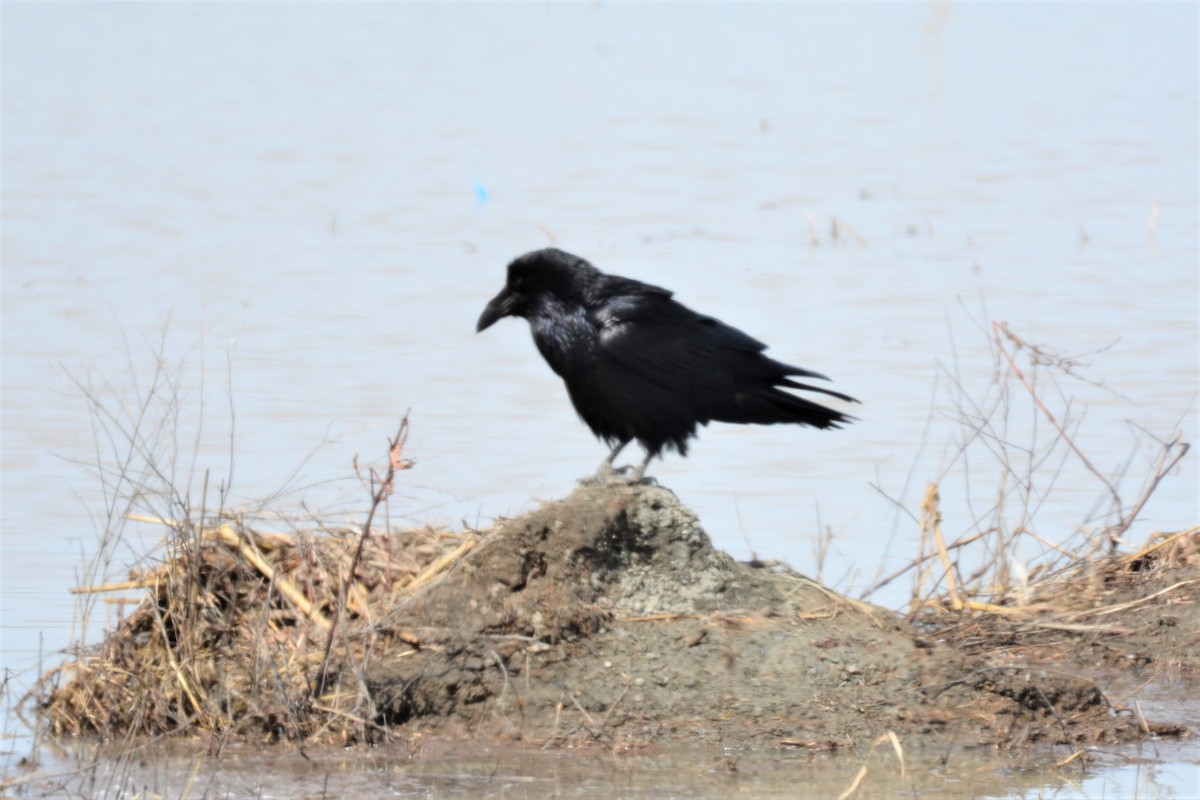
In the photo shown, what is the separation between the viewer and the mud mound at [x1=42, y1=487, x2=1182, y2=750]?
617 centimetres

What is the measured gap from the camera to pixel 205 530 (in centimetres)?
672

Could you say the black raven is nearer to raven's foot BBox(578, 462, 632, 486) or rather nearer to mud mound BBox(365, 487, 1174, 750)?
raven's foot BBox(578, 462, 632, 486)

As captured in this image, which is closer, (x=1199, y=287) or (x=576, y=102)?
(x=1199, y=287)

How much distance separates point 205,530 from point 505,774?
1539 mm

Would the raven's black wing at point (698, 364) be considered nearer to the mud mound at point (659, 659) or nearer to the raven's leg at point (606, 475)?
the raven's leg at point (606, 475)

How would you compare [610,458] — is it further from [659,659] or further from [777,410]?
[659,659]

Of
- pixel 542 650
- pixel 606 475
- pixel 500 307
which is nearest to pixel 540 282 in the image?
pixel 500 307

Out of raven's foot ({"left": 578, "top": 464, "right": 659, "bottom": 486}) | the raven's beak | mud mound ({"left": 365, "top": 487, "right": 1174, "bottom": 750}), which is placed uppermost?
the raven's beak

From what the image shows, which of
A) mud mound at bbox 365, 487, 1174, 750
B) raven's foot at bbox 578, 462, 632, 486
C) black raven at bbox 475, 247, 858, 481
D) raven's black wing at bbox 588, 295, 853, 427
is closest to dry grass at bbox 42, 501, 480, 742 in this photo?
mud mound at bbox 365, 487, 1174, 750

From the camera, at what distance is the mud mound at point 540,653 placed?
6.17 m

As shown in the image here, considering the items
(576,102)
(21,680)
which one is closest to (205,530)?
(21,680)

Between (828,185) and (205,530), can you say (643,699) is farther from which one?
(828,185)

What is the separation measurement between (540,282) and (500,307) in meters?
0.23

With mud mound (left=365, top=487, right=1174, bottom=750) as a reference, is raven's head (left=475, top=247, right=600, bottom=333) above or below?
above
